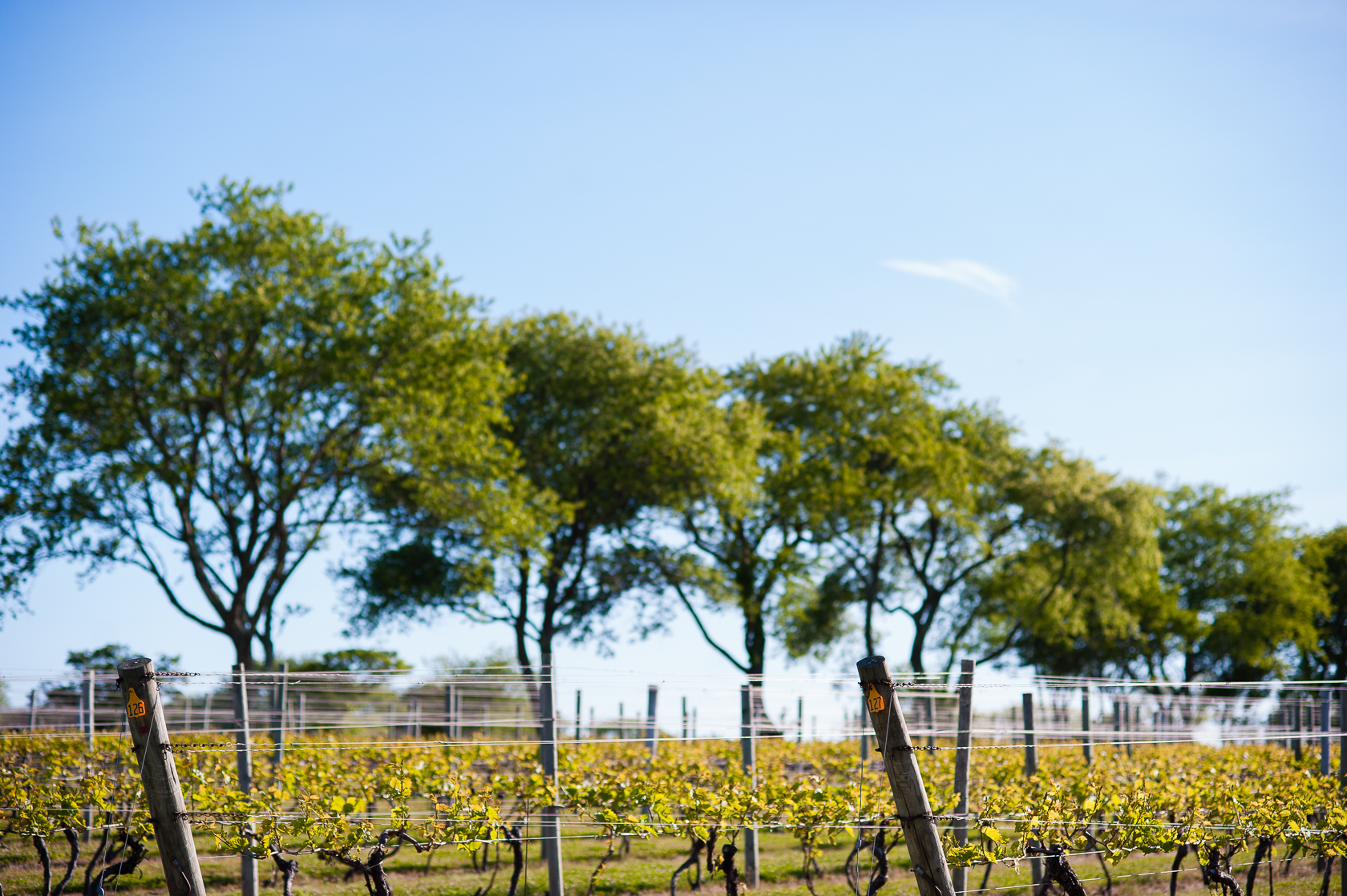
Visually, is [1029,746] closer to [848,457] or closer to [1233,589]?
[848,457]

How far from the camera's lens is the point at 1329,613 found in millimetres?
40562

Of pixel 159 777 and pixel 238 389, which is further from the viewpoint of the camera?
pixel 238 389

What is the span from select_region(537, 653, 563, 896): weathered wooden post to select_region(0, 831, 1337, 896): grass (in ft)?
3.10

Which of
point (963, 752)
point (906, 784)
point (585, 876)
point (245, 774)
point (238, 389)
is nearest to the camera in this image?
point (906, 784)

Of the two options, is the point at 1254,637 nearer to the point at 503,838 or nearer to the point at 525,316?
the point at 525,316

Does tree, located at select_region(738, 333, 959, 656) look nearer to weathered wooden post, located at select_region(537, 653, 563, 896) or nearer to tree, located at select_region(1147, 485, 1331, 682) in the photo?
tree, located at select_region(1147, 485, 1331, 682)

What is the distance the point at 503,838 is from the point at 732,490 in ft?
63.4

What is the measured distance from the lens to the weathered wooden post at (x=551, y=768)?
320 inches

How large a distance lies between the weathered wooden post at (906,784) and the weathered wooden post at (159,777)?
377 cm

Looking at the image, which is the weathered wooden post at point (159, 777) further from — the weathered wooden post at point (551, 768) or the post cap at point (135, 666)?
the weathered wooden post at point (551, 768)

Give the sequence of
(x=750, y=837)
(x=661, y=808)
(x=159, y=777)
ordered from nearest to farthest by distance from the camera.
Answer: (x=159, y=777)
(x=661, y=808)
(x=750, y=837)

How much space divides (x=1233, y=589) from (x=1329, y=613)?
167 inches

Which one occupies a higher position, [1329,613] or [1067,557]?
[1067,557]

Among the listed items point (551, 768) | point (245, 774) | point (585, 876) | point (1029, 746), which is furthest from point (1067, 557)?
point (245, 774)
